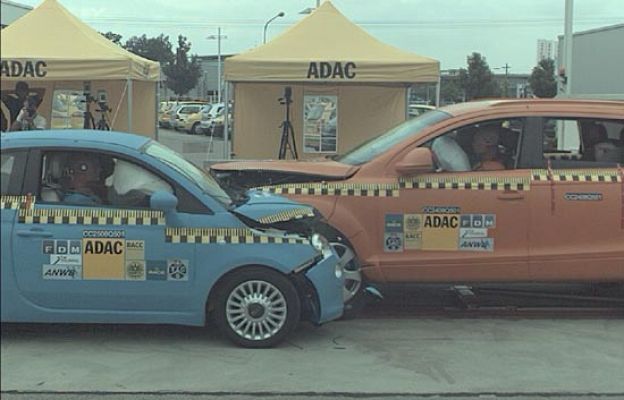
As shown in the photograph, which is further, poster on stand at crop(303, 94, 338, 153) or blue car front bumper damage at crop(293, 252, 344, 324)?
poster on stand at crop(303, 94, 338, 153)

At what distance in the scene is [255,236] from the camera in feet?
19.2

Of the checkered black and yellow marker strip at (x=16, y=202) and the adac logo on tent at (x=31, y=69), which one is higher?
the adac logo on tent at (x=31, y=69)

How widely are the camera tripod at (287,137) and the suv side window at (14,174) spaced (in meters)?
11.0

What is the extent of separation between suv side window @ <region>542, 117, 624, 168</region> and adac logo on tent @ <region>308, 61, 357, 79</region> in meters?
7.91

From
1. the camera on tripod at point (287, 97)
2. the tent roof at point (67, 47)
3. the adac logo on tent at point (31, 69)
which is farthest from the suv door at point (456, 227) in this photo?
the camera on tripod at point (287, 97)

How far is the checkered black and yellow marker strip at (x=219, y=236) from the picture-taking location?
18.9 ft

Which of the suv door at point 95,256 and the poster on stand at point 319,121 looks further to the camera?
the poster on stand at point 319,121

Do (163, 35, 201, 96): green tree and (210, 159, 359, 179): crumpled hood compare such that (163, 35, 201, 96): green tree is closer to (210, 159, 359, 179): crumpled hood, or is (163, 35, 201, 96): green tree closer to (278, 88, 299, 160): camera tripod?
(278, 88, 299, 160): camera tripod

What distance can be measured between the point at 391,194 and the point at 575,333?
5.98 feet

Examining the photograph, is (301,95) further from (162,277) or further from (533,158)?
(162,277)

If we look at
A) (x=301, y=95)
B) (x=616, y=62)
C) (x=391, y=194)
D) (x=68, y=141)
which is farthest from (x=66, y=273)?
(x=616, y=62)

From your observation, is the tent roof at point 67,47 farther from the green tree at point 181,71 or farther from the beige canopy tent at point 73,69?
the green tree at point 181,71

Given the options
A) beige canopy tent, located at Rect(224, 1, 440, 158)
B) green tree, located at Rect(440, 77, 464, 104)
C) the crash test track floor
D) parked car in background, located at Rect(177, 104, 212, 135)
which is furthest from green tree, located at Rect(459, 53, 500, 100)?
the crash test track floor

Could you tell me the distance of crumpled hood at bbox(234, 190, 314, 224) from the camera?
5.95 metres
